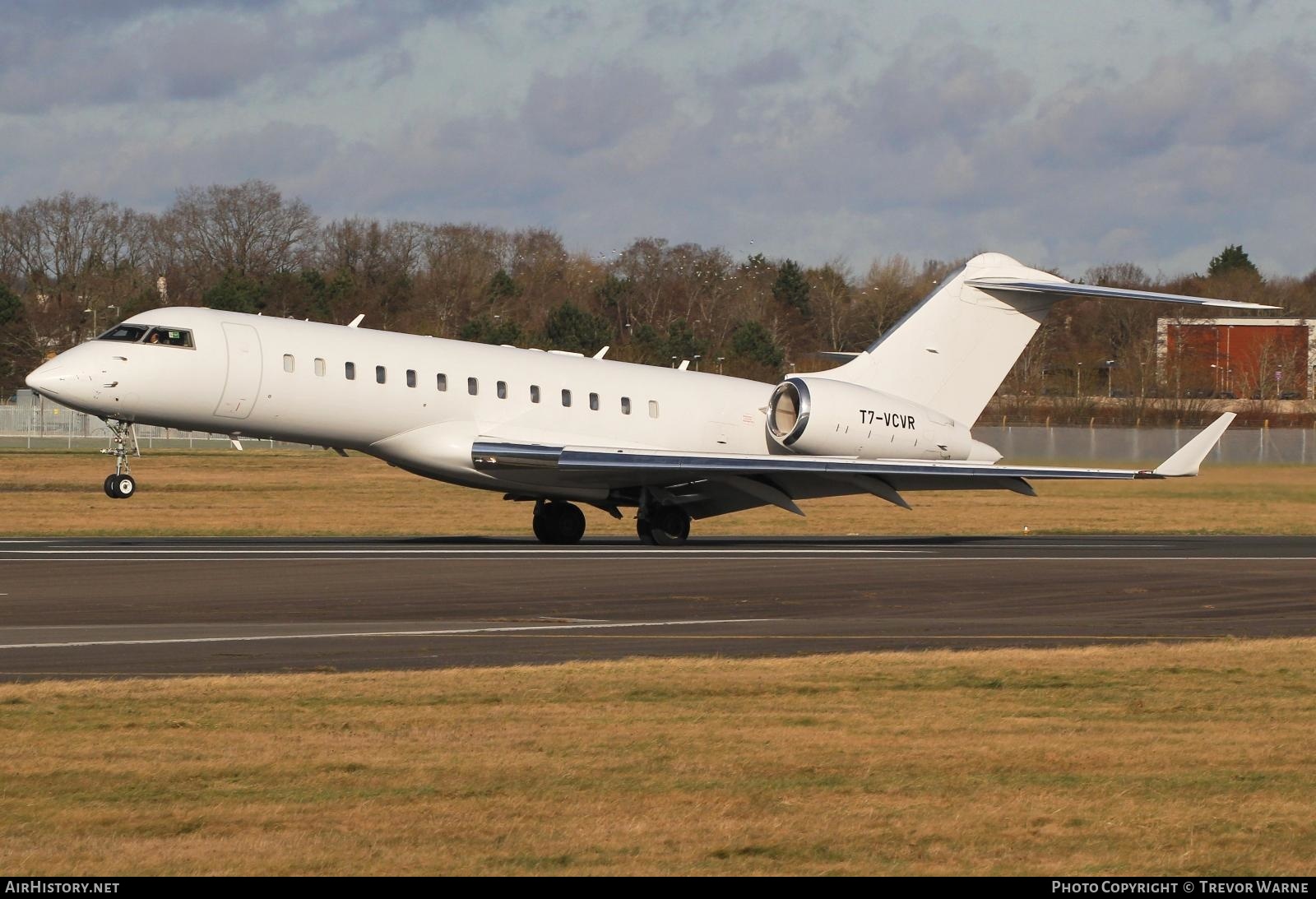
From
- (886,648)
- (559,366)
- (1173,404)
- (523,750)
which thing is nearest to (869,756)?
(523,750)

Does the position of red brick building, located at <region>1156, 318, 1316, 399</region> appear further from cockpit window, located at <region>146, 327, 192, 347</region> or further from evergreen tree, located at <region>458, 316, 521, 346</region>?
cockpit window, located at <region>146, 327, 192, 347</region>

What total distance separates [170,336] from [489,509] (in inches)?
618

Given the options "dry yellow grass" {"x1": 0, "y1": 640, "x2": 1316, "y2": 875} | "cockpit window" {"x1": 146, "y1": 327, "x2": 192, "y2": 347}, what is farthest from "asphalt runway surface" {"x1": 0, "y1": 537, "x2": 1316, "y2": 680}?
"cockpit window" {"x1": 146, "y1": 327, "x2": 192, "y2": 347}

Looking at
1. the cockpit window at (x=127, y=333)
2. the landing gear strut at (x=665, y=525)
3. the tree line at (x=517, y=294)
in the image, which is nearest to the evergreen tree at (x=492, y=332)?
the tree line at (x=517, y=294)

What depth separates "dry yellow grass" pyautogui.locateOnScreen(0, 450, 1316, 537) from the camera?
34625 mm

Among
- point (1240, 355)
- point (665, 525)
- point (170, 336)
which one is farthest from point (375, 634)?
point (1240, 355)

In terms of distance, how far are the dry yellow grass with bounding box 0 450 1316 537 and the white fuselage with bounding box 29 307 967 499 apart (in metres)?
5.14

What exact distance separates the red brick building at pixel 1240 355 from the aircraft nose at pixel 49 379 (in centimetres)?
6736

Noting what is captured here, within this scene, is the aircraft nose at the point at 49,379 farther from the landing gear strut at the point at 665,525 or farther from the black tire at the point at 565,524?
the landing gear strut at the point at 665,525

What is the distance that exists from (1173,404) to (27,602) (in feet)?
196

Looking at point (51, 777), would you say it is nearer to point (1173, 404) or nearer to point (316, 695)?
point (316, 695)

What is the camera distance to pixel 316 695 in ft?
38.1

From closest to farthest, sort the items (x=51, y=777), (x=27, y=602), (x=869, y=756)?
(x=51, y=777) < (x=869, y=756) < (x=27, y=602)

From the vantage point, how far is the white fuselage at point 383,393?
25062mm
